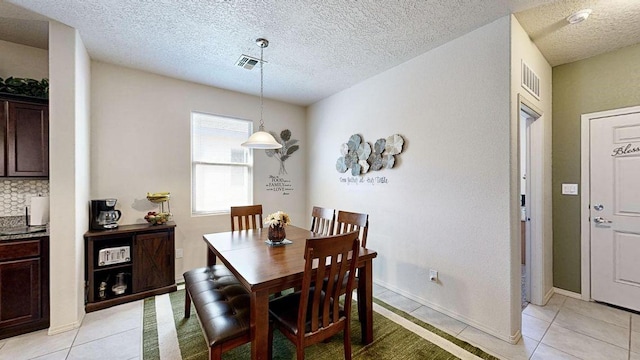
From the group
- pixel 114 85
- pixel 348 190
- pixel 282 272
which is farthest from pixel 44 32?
pixel 348 190

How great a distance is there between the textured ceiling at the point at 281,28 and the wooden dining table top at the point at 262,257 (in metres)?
1.95

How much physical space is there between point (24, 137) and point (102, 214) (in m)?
0.95

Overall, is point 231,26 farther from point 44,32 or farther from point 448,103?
point 448,103

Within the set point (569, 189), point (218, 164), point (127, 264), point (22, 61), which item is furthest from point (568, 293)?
point (22, 61)

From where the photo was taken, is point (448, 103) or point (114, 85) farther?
point (114, 85)

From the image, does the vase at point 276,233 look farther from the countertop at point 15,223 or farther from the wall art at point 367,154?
the countertop at point 15,223

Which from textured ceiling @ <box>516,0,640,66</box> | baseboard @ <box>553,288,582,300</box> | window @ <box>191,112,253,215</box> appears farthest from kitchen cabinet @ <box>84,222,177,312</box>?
baseboard @ <box>553,288,582,300</box>

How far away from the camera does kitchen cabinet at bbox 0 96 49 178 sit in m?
2.33

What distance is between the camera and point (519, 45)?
89.2 inches

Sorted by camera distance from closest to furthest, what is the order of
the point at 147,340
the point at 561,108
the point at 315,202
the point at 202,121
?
the point at 147,340, the point at 561,108, the point at 202,121, the point at 315,202

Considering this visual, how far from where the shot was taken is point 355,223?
2523 mm

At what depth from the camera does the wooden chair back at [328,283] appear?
4.97 feet

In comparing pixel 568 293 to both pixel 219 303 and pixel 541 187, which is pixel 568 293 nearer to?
pixel 541 187

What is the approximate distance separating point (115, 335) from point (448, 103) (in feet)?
12.1
